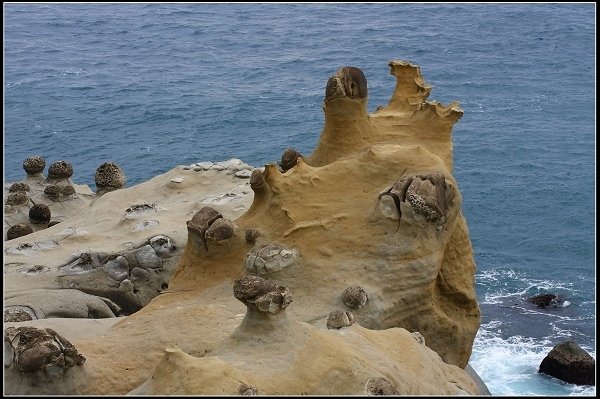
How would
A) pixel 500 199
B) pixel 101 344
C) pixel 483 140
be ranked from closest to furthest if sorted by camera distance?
pixel 101 344 < pixel 500 199 < pixel 483 140

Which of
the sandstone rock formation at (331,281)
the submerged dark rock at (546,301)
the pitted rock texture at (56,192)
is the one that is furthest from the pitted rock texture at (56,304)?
the submerged dark rock at (546,301)

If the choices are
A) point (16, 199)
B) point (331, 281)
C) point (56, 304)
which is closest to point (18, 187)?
point (16, 199)

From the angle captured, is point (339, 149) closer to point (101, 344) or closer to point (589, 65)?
point (101, 344)

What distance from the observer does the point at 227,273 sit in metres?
10.0

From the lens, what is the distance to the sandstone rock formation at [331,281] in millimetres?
7004

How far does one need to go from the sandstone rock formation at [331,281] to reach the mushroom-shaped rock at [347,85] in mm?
16

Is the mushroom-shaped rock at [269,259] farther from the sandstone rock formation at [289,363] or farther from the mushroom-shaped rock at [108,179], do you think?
the mushroom-shaped rock at [108,179]

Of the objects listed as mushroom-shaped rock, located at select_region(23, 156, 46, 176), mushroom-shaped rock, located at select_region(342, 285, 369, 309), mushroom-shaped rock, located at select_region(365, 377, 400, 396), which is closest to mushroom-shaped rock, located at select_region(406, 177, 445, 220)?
mushroom-shaped rock, located at select_region(342, 285, 369, 309)

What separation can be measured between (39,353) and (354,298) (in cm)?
312

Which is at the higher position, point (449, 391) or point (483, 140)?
point (449, 391)

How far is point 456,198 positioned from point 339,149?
1893mm

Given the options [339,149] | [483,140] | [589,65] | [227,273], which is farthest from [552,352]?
[589,65]

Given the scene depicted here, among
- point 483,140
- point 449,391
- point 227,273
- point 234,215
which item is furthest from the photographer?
point 483,140

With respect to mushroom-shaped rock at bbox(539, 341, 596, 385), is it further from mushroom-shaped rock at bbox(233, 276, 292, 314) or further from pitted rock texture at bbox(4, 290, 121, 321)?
mushroom-shaped rock at bbox(233, 276, 292, 314)
